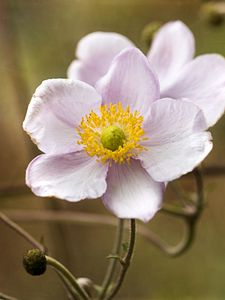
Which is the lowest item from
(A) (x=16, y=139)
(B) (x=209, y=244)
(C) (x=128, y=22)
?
(B) (x=209, y=244)

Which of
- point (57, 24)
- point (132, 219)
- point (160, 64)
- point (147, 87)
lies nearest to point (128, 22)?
point (57, 24)

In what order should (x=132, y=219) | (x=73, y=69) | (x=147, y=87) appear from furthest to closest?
(x=73, y=69) → (x=147, y=87) → (x=132, y=219)

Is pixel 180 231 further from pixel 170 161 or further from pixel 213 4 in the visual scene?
pixel 170 161

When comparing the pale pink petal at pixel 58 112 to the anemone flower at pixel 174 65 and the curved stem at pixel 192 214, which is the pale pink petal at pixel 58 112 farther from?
the curved stem at pixel 192 214

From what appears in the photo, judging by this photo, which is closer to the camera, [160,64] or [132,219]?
[132,219]

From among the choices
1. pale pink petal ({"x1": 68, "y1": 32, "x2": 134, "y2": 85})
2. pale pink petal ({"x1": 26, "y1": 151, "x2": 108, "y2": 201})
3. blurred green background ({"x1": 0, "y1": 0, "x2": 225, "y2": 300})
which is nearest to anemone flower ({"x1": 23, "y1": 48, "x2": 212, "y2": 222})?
pale pink petal ({"x1": 26, "y1": 151, "x2": 108, "y2": 201})

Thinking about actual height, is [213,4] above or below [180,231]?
above

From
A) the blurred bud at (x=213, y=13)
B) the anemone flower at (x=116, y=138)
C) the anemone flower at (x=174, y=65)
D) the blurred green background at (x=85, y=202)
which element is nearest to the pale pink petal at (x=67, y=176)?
the anemone flower at (x=116, y=138)
